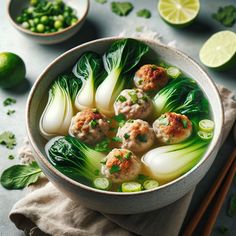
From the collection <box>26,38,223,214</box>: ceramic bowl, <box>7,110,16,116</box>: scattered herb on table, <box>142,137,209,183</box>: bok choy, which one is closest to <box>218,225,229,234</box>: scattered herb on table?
<box>26,38,223,214</box>: ceramic bowl

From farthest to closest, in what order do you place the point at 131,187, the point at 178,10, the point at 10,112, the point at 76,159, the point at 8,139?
1. the point at 178,10
2. the point at 10,112
3. the point at 8,139
4. the point at 76,159
5. the point at 131,187

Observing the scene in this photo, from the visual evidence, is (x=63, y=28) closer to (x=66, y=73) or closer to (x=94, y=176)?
(x=66, y=73)

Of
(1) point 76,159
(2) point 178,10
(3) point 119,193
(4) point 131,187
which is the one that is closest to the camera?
(3) point 119,193

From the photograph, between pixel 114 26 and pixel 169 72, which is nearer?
pixel 169 72

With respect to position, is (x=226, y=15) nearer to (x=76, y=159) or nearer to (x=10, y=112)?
(x=10, y=112)

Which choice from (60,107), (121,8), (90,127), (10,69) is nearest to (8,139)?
(10,69)

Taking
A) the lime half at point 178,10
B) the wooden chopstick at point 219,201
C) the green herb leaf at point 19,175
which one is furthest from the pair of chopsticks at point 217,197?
the lime half at point 178,10

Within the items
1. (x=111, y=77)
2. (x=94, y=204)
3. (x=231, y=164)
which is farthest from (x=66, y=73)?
(x=231, y=164)
